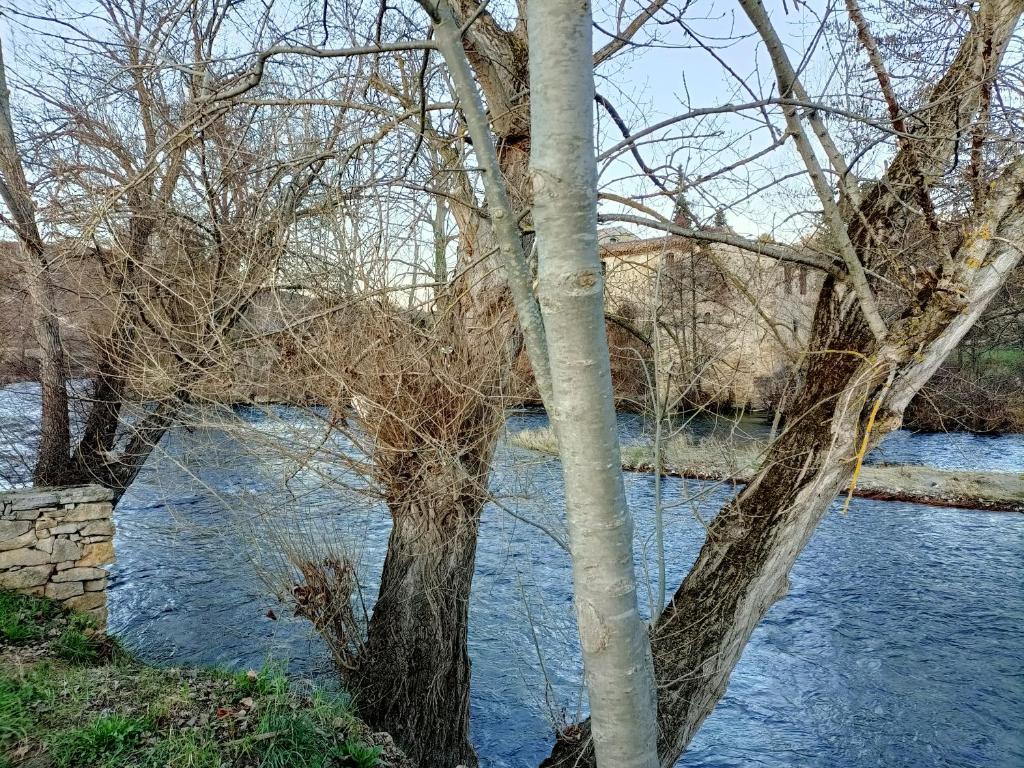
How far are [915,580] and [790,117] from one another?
802 cm

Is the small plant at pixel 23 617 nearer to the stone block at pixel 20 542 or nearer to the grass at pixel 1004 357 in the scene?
the stone block at pixel 20 542

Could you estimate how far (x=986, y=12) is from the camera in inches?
128

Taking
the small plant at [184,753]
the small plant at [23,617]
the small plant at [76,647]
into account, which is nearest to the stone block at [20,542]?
the small plant at [23,617]

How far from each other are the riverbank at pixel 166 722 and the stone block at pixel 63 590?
1.20 metres

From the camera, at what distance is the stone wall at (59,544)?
19.5ft

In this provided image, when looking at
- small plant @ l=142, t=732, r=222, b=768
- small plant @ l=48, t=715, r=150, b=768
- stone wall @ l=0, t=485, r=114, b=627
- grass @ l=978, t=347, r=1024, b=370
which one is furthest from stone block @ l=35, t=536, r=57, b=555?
grass @ l=978, t=347, r=1024, b=370

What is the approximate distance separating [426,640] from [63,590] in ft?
11.0

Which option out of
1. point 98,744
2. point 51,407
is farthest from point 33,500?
point 98,744

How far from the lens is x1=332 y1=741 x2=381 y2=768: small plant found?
3.79m

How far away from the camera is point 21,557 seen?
595 centimetres

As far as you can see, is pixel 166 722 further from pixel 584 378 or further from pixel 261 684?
pixel 584 378

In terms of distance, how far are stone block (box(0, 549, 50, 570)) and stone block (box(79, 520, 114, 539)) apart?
348mm

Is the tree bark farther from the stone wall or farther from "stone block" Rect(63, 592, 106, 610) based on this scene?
"stone block" Rect(63, 592, 106, 610)

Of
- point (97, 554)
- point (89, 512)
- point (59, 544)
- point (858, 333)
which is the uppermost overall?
point (858, 333)
